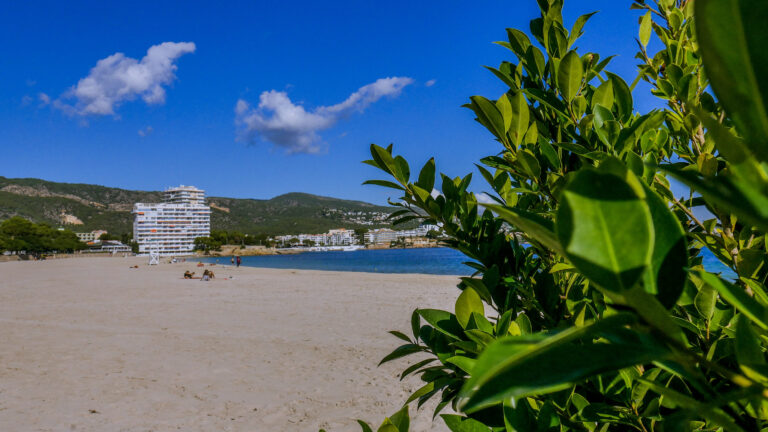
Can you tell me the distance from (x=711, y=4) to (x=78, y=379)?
734 cm

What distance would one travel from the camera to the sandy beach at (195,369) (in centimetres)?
473

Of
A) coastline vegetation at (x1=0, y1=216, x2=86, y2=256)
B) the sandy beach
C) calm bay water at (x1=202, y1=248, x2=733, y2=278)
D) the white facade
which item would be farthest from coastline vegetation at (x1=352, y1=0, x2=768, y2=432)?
the white facade

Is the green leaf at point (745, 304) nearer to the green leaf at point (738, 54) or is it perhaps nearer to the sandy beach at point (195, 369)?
the green leaf at point (738, 54)

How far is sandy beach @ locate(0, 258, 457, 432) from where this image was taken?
4.73 m

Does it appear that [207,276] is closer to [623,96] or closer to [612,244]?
[623,96]

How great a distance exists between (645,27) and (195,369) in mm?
6806

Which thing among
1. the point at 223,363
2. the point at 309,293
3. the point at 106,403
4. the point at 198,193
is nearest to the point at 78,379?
A: the point at 106,403

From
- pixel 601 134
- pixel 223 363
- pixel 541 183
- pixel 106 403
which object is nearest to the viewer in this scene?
pixel 601 134

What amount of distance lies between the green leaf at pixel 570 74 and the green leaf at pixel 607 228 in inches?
26.2

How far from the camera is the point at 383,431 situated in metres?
0.71

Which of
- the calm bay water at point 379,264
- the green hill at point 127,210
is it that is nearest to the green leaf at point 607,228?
the calm bay water at point 379,264

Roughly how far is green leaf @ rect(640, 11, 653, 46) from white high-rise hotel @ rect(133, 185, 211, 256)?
8809cm

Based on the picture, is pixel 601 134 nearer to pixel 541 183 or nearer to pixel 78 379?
pixel 541 183

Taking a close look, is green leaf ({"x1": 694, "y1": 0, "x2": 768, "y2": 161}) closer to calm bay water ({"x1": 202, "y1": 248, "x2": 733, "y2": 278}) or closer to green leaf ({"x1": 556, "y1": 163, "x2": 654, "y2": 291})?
green leaf ({"x1": 556, "y1": 163, "x2": 654, "y2": 291})
